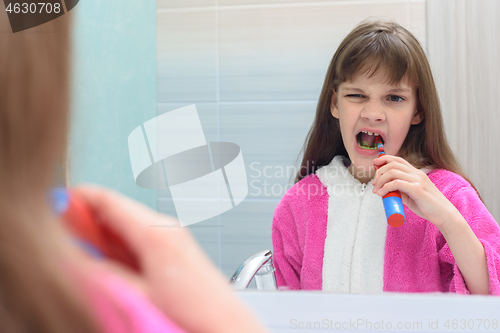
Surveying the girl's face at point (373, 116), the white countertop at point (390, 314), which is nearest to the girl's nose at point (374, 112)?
the girl's face at point (373, 116)

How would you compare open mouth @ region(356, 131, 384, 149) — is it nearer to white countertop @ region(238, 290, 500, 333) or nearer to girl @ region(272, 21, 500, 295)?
girl @ region(272, 21, 500, 295)

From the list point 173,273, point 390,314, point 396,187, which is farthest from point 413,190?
point 173,273

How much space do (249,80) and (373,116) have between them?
274 mm

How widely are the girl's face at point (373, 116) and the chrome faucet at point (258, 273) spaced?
0.19m

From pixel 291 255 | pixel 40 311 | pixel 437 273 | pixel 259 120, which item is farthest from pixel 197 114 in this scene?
pixel 40 311

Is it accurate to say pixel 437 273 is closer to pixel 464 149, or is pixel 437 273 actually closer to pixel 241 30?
pixel 464 149

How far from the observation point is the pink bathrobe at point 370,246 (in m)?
0.46

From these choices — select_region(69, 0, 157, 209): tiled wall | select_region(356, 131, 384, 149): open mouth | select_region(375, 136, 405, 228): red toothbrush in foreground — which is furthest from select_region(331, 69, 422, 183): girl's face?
select_region(69, 0, 157, 209): tiled wall

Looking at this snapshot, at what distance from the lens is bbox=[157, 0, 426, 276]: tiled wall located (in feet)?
2.17

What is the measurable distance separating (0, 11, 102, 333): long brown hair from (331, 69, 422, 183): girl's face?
0.43 metres

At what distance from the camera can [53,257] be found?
0.40 feet

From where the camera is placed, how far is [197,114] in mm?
698

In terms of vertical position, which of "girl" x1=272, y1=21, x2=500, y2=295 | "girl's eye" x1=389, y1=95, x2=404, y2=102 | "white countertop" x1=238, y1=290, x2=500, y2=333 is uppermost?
"girl's eye" x1=389, y1=95, x2=404, y2=102

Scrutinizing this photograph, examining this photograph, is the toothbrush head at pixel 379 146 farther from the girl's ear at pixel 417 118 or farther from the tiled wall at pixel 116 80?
the tiled wall at pixel 116 80
